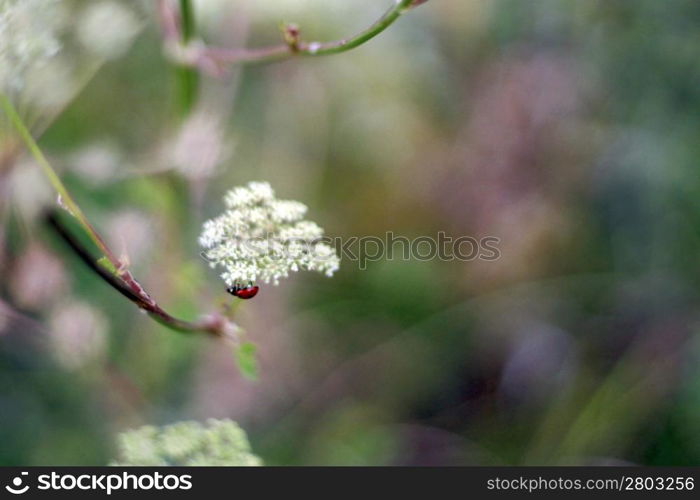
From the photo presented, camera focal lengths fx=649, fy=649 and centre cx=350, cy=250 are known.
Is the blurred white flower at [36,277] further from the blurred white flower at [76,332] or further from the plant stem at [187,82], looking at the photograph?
the plant stem at [187,82]

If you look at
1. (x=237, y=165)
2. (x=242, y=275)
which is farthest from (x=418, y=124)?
(x=242, y=275)

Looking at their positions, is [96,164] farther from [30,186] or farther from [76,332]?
[76,332]

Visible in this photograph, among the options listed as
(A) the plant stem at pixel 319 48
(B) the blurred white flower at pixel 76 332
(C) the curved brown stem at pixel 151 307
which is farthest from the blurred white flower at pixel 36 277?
(A) the plant stem at pixel 319 48

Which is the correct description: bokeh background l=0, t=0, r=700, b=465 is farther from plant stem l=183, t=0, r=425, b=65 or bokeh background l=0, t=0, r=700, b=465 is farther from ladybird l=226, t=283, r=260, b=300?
ladybird l=226, t=283, r=260, b=300

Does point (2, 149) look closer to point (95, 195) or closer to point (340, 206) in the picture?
point (95, 195)

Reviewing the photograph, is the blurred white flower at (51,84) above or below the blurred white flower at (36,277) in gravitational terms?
above

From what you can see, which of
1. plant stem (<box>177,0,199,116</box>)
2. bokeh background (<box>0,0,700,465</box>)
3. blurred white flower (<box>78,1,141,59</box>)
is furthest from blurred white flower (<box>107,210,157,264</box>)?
blurred white flower (<box>78,1,141,59</box>)

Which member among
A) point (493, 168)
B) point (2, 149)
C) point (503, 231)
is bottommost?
point (2, 149)

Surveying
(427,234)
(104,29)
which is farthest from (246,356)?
(427,234)
